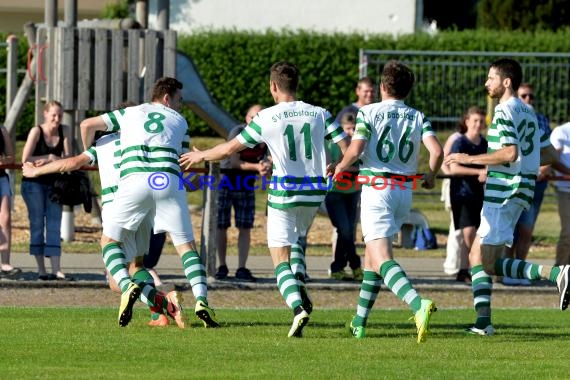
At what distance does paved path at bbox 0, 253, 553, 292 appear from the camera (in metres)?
15.5

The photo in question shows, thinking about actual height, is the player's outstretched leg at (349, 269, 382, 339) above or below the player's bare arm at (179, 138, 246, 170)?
below

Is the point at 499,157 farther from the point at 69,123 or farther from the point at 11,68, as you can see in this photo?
the point at 11,68

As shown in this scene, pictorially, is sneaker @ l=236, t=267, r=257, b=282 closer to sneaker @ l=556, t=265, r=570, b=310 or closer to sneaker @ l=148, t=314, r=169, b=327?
sneaker @ l=148, t=314, r=169, b=327

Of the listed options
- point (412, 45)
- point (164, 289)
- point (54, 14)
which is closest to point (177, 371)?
point (164, 289)

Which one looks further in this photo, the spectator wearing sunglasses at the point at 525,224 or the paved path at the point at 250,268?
the spectator wearing sunglasses at the point at 525,224

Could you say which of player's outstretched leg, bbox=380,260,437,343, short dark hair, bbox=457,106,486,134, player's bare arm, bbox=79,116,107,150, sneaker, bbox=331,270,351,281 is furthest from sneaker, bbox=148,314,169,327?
short dark hair, bbox=457,106,486,134

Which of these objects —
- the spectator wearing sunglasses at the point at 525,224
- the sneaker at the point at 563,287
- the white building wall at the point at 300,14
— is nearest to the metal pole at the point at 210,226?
the spectator wearing sunglasses at the point at 525,224

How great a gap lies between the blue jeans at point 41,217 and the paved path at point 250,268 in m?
0.36

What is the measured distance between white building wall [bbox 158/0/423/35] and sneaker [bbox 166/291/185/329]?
29185 millimetres

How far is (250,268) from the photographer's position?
17.5 m

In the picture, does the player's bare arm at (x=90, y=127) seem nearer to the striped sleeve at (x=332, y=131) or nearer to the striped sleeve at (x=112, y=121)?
the striped sleeve at (x=112, y=121)

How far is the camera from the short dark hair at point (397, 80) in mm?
11109

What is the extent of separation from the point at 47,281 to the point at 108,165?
3616mm

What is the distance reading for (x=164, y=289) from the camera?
45.2ft
